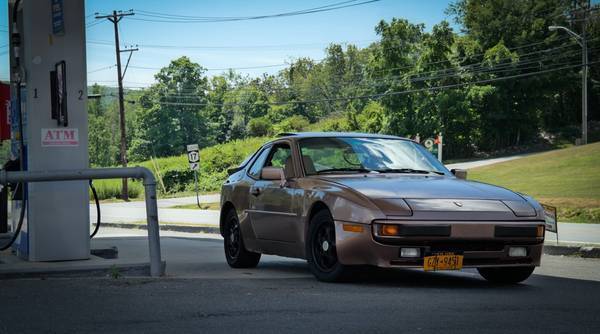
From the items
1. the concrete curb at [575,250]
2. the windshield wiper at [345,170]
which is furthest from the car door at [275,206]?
the concrete curb at [575,250]

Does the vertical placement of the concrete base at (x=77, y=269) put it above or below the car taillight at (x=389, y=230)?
below

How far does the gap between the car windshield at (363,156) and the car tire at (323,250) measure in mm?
805

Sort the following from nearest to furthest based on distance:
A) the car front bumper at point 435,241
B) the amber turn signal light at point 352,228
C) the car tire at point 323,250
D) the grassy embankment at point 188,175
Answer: the car front bumper at point 435,241 < the amber turn signal light at point 352,228 < the car tire at point 323,250 < the grassy embankment at point 188,175

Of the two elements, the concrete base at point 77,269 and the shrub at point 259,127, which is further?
the shrub at point 259,127

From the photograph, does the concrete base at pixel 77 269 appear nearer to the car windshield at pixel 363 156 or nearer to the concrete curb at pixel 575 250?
the car windshield at pixel 363 156

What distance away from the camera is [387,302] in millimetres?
6445

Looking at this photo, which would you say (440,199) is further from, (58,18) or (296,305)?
(58,18)

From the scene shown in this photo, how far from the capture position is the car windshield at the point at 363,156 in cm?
887

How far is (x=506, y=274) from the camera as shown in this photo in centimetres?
834

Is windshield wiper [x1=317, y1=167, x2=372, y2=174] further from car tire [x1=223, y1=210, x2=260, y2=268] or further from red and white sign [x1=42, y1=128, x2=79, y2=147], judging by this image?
red and white sign [x1=42, y1=128, x2=79, y2=147]

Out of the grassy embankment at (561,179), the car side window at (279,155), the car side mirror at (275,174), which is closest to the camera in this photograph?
the car side mirror at (275,174)

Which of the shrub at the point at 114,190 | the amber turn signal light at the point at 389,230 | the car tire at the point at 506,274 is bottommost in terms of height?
the shrub at the point at 114,190

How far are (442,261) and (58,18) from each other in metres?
4.73

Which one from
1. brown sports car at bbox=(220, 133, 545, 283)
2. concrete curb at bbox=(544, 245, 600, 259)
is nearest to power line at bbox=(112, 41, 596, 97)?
concrete curb at bbox=(544, 245, 600, 259)
